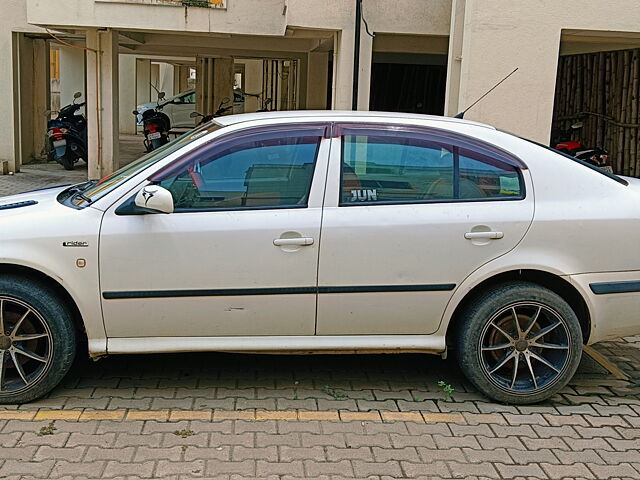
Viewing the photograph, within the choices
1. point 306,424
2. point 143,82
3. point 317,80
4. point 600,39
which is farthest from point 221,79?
point 306,424

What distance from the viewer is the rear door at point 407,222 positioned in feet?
14.7

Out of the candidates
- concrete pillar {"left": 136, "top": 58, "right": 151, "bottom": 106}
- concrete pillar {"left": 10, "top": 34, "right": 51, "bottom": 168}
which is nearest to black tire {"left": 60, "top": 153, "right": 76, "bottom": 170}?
concrete pillar {"left": 10, "top": 34, "right": 51, "bottom": 168}

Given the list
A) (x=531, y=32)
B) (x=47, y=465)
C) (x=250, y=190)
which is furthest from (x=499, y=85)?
(x=47, y=465)

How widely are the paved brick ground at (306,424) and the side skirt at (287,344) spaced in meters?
0.32

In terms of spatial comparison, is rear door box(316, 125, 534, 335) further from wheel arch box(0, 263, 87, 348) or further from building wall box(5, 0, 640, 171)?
building wall box(5, 0, 640, 171)

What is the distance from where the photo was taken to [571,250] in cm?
457

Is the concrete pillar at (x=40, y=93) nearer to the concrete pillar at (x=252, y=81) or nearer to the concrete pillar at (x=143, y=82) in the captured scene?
the concrete pillar at (x=252, y=81)

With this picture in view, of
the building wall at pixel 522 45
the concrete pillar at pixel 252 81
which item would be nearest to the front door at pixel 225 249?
the building wall at pixel 522 45

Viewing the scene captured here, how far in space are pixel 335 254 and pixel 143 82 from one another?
88.9 ft

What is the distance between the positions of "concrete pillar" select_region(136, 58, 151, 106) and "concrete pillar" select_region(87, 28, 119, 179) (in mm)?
16820

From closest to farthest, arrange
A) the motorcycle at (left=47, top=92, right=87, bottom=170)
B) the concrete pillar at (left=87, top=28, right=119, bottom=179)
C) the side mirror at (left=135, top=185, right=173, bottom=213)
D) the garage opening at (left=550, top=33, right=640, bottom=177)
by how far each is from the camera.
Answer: the side mirror at (left=135, top=185, right=173, bottom=213) → the concrete pillar at (left=87, top=28, right=119, bottom=179) → the garage opening at (left=550, top=33, right=640, bottom=177) → the motorcycle at (left=47, top=92, right=87, bottom=170)

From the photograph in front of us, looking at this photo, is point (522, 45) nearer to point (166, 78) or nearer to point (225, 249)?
point (225, 249)

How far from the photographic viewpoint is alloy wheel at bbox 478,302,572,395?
15.1 feet

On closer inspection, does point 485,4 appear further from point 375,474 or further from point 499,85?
point 375,474
